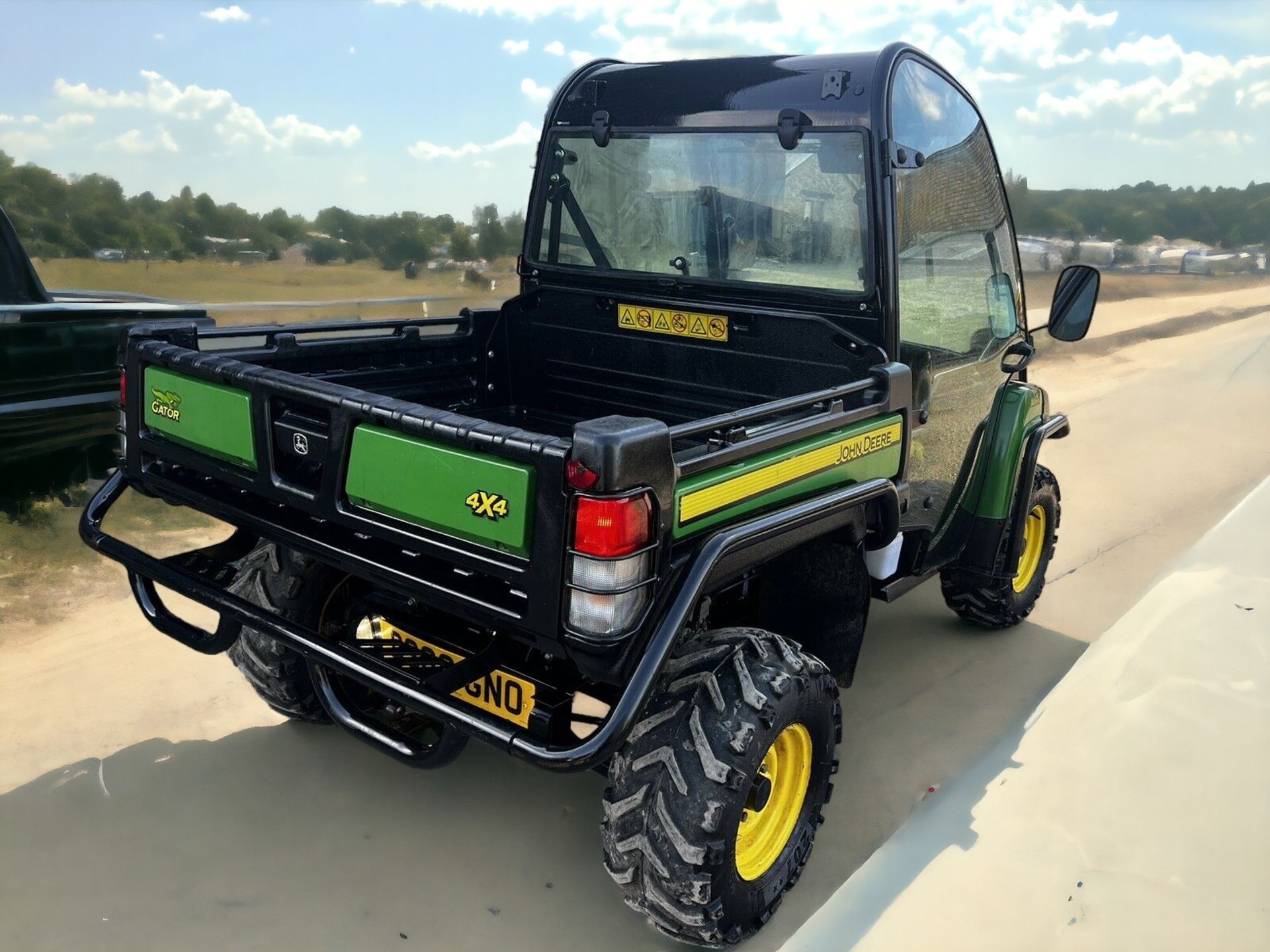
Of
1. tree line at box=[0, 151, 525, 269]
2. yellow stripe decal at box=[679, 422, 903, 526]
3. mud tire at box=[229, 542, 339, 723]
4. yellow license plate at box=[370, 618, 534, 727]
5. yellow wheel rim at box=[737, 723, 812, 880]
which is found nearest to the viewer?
yellow stripe decal at box=[679, 422, 903, 526]

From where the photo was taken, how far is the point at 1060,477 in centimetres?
857

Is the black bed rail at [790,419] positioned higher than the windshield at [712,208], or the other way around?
the windshield at [712,208]

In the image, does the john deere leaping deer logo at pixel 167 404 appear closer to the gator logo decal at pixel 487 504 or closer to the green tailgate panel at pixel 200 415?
the green tailgate panel at pixel 200 415

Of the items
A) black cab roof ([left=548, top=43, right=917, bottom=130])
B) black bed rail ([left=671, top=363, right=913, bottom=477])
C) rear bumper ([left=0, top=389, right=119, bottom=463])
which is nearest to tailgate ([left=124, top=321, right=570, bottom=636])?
black bed rail ([left=671, top=363, right=913, bottom=477])

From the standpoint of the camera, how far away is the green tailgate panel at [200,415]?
3201mm

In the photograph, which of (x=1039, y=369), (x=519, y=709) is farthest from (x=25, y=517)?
(x=1039, y=369)

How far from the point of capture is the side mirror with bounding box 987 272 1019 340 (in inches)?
176

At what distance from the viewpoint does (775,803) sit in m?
3.22

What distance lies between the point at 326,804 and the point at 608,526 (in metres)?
1.89

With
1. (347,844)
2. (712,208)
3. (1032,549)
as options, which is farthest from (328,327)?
(1032,549)

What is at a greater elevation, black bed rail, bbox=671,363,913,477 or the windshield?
the windshield

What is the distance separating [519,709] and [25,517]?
4.45 metres

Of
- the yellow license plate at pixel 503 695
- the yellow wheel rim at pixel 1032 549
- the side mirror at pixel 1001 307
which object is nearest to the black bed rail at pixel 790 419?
the yellow license plate at pixel 503 695

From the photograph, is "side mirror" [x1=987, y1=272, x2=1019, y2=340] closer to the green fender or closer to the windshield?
the green fender
